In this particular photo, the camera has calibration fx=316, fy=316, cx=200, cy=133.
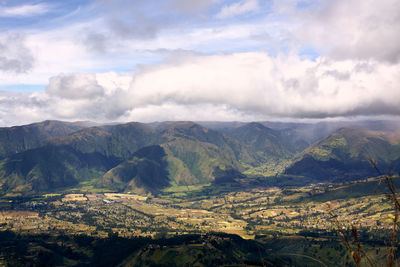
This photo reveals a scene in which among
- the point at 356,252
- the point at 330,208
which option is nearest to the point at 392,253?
the point at 356,252

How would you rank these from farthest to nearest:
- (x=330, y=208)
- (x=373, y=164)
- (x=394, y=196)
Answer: (x=330, y=208) → (x=373, y=164) → (x=394, y=196)

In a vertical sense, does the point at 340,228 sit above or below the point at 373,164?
below

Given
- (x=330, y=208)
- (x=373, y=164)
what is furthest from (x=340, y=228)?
(x=373, y=164)

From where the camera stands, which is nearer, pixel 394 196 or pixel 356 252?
pixel 394 196

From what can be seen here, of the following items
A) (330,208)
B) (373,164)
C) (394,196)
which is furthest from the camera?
(330,208)

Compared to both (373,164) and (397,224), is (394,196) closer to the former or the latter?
(373,164)

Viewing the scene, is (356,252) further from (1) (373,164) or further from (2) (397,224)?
(1) (373,164)

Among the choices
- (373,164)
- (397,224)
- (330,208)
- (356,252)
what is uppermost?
(373,164)

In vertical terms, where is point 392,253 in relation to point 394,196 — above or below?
below

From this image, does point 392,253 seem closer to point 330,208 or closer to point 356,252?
point 356,252
